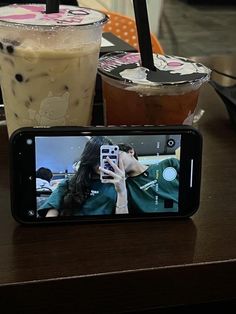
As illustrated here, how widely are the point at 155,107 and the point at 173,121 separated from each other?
30 millimetres

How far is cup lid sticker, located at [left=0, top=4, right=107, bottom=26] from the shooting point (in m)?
0.62

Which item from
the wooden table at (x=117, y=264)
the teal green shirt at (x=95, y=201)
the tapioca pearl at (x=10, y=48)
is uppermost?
the tapioca pearl at (x=10, y=48)

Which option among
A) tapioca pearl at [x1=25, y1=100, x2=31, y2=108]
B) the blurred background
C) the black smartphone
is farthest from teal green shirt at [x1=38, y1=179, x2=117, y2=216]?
the blurred background

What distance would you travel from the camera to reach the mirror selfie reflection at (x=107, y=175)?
58 centimetres

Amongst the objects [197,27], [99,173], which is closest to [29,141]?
[99,173]

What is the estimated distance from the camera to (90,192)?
0.59 metres

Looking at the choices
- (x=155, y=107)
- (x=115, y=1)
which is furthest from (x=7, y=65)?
(x=115, y=1)

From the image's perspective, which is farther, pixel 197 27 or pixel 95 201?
pixel 197 27

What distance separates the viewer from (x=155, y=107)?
66 centimetres

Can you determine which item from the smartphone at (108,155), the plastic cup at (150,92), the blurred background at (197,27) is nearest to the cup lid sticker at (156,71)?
the plastic cup at (150,92)

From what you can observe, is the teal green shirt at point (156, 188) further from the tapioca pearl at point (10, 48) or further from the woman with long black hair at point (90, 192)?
the tapioca pearl at point (10, 48)

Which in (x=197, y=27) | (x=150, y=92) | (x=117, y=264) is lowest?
(x=197, y=27)

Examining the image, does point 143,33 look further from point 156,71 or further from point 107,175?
point 107,175

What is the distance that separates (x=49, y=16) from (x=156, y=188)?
0.22 meters
